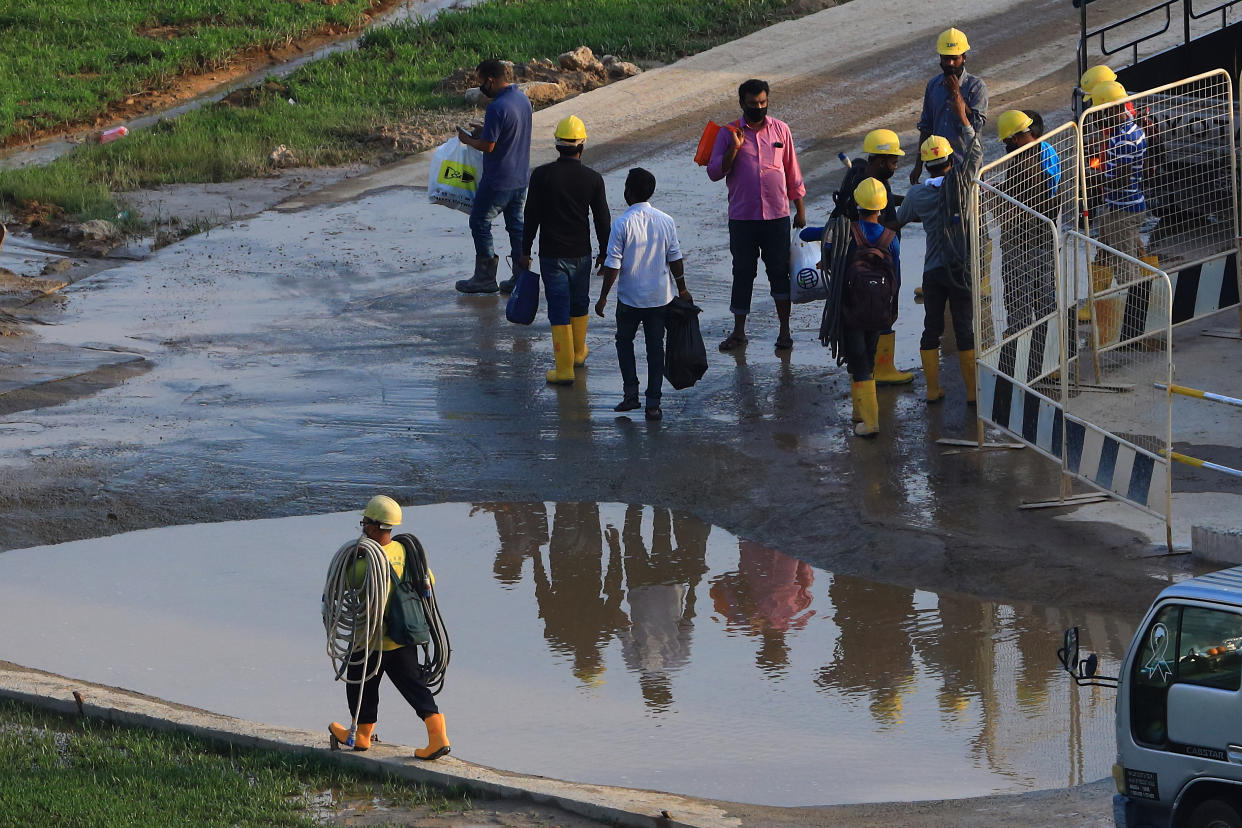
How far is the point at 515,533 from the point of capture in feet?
34.3

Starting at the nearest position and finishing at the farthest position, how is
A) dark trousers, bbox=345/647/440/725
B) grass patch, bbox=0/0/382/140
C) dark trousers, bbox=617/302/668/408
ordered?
1. dark trousers, bbox=345/647/440/725
2. dark trousers, bbox=617/302/668/408
3. grass patch, bbox=0/0/382/140

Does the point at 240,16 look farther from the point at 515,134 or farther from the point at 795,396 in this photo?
the point at 795,396

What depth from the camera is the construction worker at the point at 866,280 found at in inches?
448

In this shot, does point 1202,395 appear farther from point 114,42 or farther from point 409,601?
point 114,42

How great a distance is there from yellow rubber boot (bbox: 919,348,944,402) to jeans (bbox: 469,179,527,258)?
426 centimetres

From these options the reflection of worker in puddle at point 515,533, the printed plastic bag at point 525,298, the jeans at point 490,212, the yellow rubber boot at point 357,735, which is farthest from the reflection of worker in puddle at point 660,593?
the jeans at point 490,212

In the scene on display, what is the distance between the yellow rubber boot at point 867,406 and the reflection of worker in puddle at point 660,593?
169 centimetres

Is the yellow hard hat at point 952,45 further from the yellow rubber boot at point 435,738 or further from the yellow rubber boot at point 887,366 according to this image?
the yellow rubber boot at point 435,738

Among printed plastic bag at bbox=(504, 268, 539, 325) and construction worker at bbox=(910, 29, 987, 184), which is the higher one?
construction worker at bbox=(910, 29, 987, 184)

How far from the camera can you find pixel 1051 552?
9562 mm

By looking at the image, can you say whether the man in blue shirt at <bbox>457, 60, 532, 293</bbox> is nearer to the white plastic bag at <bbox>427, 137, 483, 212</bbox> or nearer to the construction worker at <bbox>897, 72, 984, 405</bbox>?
the white plastic bag at <bbox>427, 137, 483, 212</bbox>

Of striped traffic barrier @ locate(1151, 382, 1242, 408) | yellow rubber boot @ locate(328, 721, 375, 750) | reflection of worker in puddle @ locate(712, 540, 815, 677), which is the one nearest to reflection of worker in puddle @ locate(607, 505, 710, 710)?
reflection of worker in puddle @ locate(712, 540, 815, 677)

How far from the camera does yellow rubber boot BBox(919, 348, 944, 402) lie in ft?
39.3

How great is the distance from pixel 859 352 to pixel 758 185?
2.12 metres
